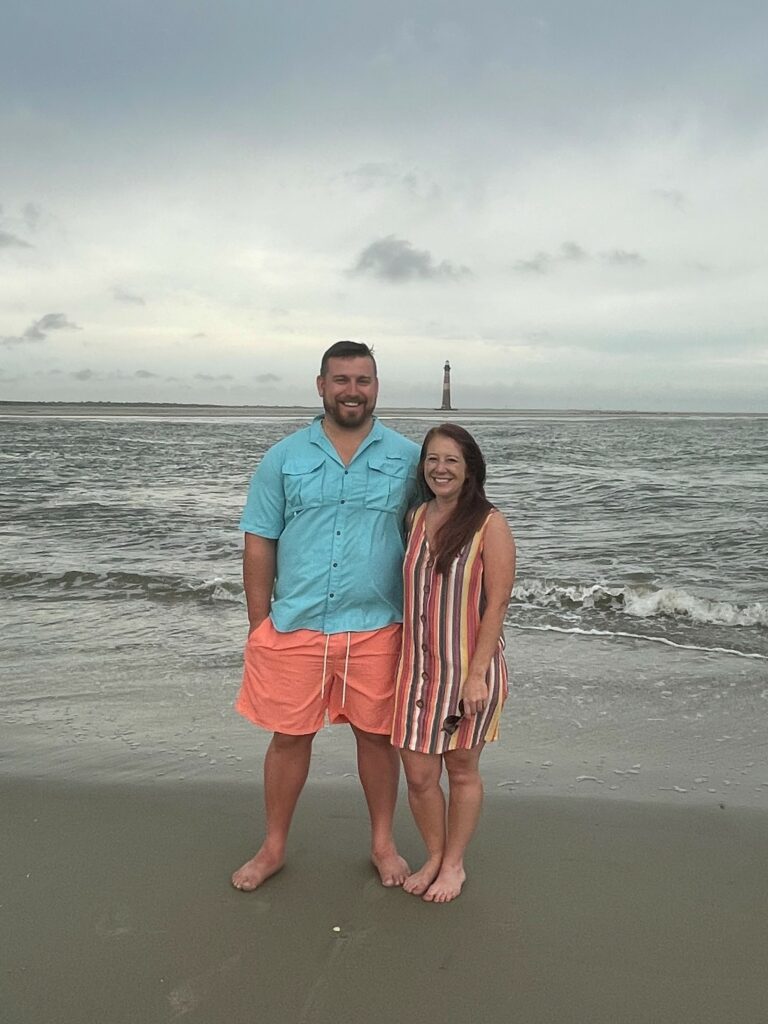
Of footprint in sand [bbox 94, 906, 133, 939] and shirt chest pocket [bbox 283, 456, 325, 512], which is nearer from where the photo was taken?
footprint in sand [bbox 94, 906, 133, 939]

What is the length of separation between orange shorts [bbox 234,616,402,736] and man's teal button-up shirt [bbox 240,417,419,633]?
52 mm

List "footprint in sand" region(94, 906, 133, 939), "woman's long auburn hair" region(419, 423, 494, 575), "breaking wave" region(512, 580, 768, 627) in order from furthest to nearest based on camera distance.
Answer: "breaking wave" region(512, 580, 768, 627), "woman's long auburn hair" region(419, 423, 494, 575), "footprint in sand" region(94, 906, 133, 939)

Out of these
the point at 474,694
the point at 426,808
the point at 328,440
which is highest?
the point at 328,440

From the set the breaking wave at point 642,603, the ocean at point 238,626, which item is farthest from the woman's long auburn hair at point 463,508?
the breaking wave at point 642,603

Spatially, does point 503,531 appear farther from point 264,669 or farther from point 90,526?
point 90,526

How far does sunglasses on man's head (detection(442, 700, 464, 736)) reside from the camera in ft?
9.99

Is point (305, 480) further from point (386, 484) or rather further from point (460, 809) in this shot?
point (460, 809)

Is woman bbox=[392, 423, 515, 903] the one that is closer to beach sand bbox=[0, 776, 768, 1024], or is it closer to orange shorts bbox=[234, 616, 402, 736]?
orange shorts bbox=[234, 616, 402, 736]

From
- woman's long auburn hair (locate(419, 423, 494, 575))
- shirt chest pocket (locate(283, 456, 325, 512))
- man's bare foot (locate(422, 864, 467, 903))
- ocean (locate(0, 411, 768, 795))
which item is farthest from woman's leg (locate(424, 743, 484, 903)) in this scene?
shirt chest pocket (locate(283, 456, 325, 512))

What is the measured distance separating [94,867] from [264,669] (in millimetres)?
961

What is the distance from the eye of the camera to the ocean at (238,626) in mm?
4551

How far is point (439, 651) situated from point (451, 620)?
0.12 metres

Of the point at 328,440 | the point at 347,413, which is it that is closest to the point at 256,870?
the point at 328,440

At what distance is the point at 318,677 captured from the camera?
316 cm
